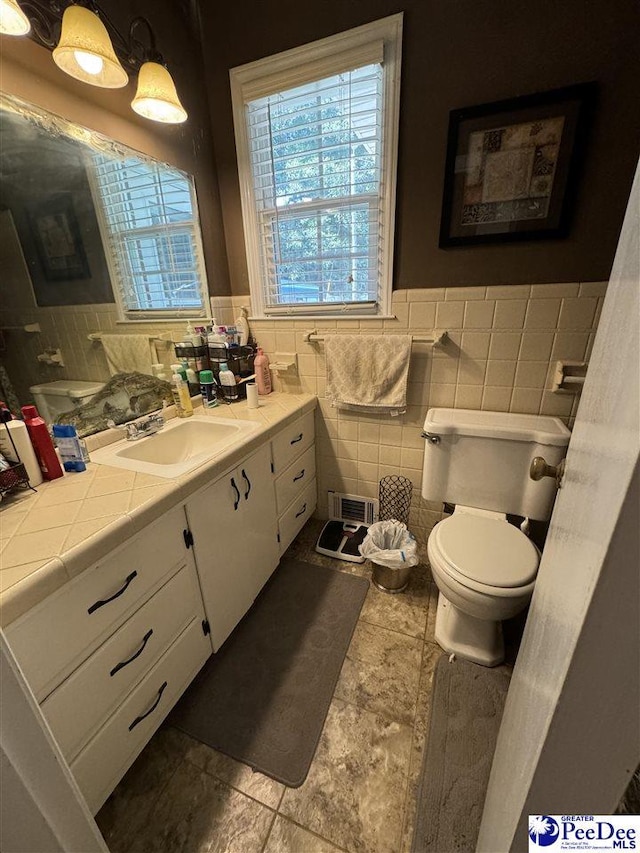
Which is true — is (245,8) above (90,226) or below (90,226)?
above

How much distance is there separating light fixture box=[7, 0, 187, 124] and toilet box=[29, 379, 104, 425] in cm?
92

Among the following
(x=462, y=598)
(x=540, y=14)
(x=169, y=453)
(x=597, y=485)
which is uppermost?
(x=540, y=14)

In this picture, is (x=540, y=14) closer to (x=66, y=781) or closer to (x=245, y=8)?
(x=245, y=8)

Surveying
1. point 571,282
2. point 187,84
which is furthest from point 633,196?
point 187,84

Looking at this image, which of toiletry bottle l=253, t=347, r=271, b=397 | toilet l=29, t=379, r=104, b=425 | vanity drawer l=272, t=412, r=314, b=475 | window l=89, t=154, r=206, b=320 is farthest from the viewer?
toiletry bottle l=253, t=347, r=271, b=397

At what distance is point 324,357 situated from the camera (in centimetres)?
179

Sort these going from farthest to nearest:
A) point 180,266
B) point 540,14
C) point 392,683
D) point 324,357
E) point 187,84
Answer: point 324,357 < point 180,266 < point 187,84 < point 392,683 < point 540,14

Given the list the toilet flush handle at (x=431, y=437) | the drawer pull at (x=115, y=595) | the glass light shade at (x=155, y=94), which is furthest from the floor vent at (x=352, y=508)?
the glass light shade at (x=155, y=94)

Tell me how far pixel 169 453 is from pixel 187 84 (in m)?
1.66

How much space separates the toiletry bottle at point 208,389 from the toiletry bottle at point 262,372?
9.4 inches

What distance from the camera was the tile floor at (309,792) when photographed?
0.90 metres

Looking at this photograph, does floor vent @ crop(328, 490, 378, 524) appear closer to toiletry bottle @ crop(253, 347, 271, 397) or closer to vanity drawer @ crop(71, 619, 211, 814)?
toiletry bottle @ crop(253, 347, 271, 397)

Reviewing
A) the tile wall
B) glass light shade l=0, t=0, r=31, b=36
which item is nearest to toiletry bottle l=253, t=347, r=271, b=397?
the tile wall

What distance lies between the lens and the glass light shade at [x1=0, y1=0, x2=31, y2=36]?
0.85 metres
